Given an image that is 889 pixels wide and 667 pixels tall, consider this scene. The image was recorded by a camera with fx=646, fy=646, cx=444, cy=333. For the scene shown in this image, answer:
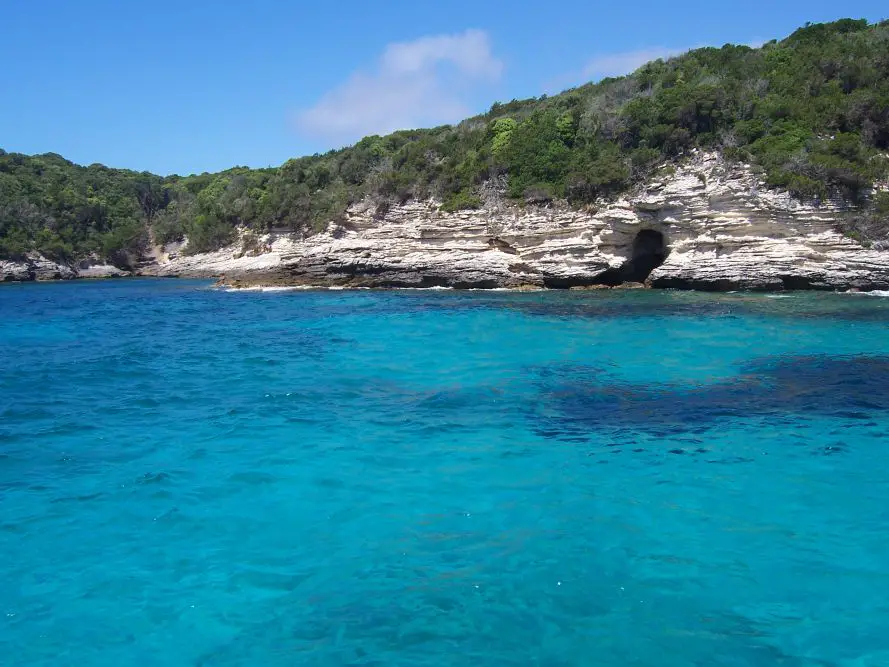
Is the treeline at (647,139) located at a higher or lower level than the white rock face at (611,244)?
higher

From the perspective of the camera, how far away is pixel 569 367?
519 inches

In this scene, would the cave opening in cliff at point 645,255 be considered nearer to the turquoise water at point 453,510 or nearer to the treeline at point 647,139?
the treeline at point 647,139

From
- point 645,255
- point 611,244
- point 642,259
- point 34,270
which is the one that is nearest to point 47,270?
point 34,270

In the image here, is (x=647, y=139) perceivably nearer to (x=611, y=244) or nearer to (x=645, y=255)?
(x=645, y=255)

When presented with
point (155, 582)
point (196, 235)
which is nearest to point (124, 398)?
point (155, 582)

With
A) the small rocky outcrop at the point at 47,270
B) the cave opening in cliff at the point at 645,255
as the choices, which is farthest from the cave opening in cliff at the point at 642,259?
the small rocky outcrop at the point at 47,270

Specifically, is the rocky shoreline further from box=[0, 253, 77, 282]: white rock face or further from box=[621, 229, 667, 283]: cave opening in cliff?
box=[0, 253, 77, 282]: white rock face

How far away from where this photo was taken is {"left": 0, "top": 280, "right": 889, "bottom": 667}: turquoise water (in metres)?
4.75

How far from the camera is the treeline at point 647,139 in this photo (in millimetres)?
26406

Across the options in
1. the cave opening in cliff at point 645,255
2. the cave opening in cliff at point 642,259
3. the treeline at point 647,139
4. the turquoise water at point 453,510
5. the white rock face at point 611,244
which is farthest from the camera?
the cave opening in cliff at point 645,255

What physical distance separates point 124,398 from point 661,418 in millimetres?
9065

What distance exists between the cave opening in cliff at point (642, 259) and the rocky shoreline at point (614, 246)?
0.05 meters

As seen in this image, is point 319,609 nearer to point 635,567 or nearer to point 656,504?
point 635,567

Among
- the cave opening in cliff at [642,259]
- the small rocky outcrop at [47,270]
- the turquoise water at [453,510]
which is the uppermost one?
the small rocky outcrop at [47,270]
